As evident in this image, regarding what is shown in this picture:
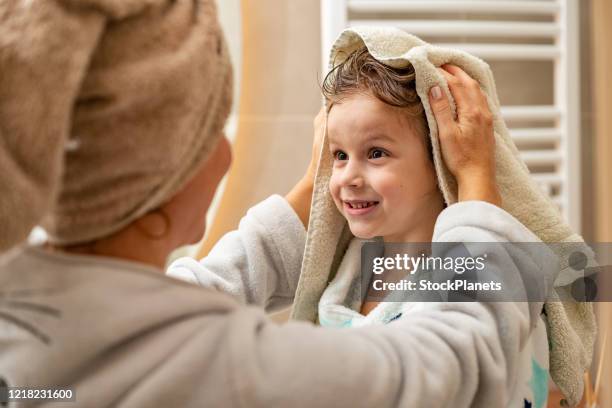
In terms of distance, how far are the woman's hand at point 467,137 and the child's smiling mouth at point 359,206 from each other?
0.39 ft

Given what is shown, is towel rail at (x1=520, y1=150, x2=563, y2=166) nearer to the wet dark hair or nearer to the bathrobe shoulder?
Answer: the wet dark hair

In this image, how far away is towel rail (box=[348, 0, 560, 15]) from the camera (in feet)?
4.18

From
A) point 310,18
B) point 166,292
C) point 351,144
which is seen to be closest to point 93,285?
point 166,292

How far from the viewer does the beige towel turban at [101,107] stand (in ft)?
1.33

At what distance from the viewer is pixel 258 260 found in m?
0.85

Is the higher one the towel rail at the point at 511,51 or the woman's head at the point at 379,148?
the towel rail at the point at 511,51

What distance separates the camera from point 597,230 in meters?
1.42

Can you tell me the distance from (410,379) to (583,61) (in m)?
1.18

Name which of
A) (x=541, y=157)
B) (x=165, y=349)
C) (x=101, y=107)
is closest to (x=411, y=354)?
(x=165, y=349)

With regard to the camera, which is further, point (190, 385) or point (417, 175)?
point (417, 175)

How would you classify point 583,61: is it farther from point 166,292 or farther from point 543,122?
point 166,292

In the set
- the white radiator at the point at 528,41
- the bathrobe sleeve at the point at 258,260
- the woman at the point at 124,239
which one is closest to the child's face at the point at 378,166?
the bathrobe sleeve at the point at 258,260

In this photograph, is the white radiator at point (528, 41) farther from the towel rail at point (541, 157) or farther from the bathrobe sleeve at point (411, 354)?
the bathrobe sleeve at point (411, 354)

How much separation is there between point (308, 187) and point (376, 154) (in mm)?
150
